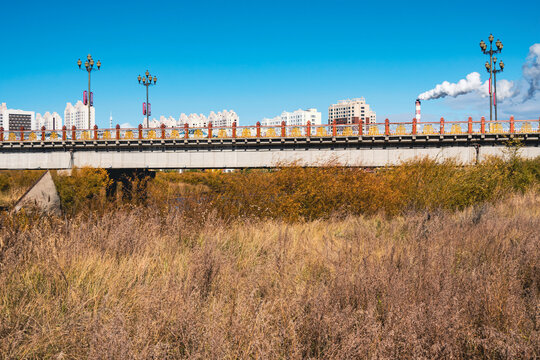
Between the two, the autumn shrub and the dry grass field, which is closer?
the dry grass field

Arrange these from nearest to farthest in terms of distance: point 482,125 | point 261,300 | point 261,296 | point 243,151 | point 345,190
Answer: point 261,300
point 261,296
point 345,190
point 482,125
point 243,151

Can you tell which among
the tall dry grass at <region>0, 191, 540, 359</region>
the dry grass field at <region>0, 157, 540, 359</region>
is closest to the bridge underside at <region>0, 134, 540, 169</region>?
the dry grass field at <region>0, 157, 540, 359</region>

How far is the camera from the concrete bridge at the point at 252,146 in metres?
29.0

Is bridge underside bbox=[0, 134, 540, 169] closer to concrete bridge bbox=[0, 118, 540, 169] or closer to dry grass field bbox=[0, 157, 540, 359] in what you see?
concrete bridge bbox=[0, 118, 540, 169]

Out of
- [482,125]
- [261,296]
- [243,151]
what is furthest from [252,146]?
[261,296]

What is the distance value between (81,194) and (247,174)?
20.2 metres

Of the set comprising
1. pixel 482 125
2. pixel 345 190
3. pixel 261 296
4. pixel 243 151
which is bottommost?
pixel 261 296

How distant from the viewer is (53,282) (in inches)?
175

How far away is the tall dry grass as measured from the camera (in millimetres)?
3018

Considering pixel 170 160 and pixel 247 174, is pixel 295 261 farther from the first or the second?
pixel 170 160

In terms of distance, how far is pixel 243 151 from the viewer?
102 feet

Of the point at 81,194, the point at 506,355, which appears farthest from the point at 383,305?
the point at 81,194

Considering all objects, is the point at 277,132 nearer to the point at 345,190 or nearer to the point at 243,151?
the point at 243,151

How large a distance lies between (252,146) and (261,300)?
2737cm
